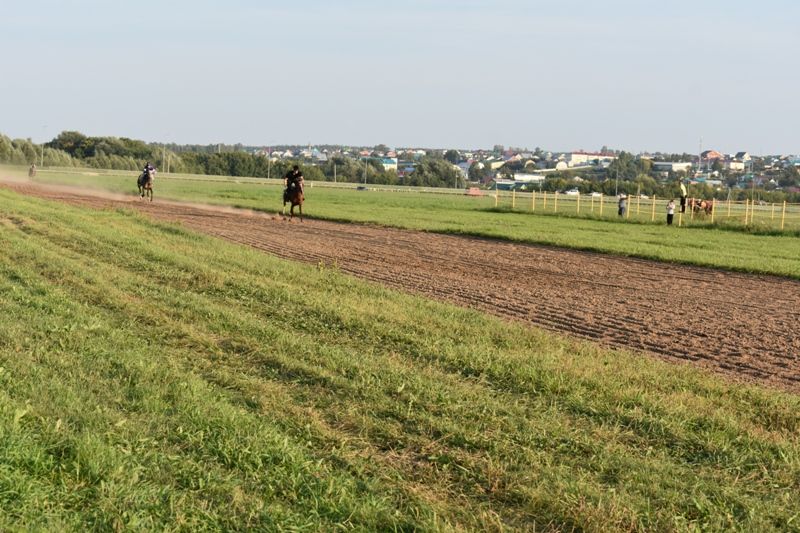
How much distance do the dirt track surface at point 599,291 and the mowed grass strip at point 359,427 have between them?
4.73 feet

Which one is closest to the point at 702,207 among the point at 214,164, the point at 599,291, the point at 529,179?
the point at 599,291

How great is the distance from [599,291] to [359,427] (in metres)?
11.0

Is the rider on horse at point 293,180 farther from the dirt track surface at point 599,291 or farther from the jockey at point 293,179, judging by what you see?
the dirt track surface at point 599,291

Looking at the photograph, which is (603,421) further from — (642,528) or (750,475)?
(642,528)

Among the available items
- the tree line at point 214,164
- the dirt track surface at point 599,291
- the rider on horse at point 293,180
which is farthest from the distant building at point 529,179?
the dirt track surface at point 599,291

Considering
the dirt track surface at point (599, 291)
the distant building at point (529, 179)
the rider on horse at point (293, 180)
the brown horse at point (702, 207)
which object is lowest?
the distant building at point (529, 179)

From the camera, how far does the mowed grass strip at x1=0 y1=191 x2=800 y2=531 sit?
568 centimetres

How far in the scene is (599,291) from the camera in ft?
57.8

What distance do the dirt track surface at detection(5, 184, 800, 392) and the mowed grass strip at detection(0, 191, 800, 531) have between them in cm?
144

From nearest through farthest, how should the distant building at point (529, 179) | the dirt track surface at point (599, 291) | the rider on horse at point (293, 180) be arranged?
1. the dirt track surface at point (599, 291)
2. the rider on horse at point (293, 180)
3. the distant building at point (529, 179)

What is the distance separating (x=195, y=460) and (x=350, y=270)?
12801 millimetres

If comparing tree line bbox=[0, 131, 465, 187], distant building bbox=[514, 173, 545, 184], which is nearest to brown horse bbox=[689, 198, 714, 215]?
distant building bbox=[514, 173, 545, 184]

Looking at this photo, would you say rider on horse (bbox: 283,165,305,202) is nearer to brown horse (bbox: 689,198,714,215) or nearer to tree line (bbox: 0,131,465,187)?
brown horse (bbox: 689,198,714,215)

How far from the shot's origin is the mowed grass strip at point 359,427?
5.68 m
